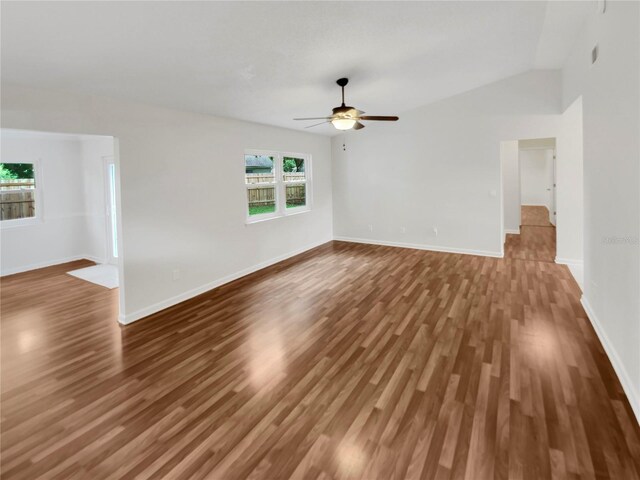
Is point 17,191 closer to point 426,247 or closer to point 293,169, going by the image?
point 293,169

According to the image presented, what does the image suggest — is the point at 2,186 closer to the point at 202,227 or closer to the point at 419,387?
the point at 202,227

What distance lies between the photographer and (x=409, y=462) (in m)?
1.87

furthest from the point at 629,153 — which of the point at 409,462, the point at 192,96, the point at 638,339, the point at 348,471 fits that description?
the point at 192,96

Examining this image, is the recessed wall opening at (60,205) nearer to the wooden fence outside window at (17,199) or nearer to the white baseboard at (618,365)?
the wooden fence outside window at (17,199)

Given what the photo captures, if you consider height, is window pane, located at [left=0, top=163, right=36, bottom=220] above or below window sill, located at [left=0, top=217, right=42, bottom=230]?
above

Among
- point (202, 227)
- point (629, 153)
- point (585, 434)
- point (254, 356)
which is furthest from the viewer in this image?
point (202, 227)

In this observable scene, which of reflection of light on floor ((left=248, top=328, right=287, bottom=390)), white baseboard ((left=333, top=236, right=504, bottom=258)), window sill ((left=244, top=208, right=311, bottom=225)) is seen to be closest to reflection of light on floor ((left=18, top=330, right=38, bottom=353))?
reflection of light on floor ((left=248, top=328, right=287, bottom=390))

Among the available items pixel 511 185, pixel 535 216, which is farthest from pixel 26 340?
pixel 535 216

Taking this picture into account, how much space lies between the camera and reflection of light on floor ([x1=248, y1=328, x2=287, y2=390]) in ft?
8.89

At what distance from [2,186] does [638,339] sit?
879 centimetres

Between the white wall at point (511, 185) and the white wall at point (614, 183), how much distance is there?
4.82 meters

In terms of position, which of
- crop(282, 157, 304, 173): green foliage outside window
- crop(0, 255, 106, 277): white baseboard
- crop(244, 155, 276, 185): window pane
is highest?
crop(282, 157, 304, 173): green foliage outside window

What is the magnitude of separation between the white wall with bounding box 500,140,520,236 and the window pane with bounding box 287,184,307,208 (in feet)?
16.0

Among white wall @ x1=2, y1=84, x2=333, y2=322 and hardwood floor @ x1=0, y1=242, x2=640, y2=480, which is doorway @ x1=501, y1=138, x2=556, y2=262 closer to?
hardwood floor @ x1=0, y1=242, x2=640, y2=480
